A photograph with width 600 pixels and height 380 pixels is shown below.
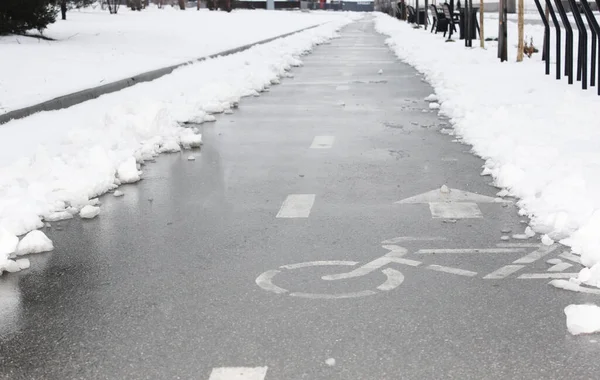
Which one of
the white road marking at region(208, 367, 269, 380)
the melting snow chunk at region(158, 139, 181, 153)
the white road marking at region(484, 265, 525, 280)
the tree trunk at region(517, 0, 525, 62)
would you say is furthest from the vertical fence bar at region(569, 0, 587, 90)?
the white road marking at region(208, 367, 269, 380)

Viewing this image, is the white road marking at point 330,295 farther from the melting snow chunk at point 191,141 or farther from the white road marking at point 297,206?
the melting snow chunk at point 191,141

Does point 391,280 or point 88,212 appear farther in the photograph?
point 88,212

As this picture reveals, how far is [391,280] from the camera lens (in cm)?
492

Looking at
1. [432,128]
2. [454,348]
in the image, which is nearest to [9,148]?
[432,128]

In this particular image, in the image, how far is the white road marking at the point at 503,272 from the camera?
4930mm

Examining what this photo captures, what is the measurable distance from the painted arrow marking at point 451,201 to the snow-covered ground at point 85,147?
2451 millimetres

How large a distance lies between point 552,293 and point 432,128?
652 centimetres

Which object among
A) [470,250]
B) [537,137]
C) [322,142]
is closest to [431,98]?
[322,142]

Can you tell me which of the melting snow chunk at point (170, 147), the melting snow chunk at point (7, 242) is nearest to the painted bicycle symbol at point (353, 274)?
the melting snow chunk at point (7, 242)

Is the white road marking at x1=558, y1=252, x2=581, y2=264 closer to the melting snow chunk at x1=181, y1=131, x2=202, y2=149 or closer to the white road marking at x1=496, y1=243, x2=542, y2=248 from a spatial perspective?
the white road marking at x1=496, y1=243, x2=542, y2=248

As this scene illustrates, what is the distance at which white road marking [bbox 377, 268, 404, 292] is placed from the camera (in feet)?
15.7

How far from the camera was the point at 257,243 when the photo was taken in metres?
5.78

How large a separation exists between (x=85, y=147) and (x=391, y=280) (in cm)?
467

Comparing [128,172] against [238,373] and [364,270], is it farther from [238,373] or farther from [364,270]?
[238,373]
